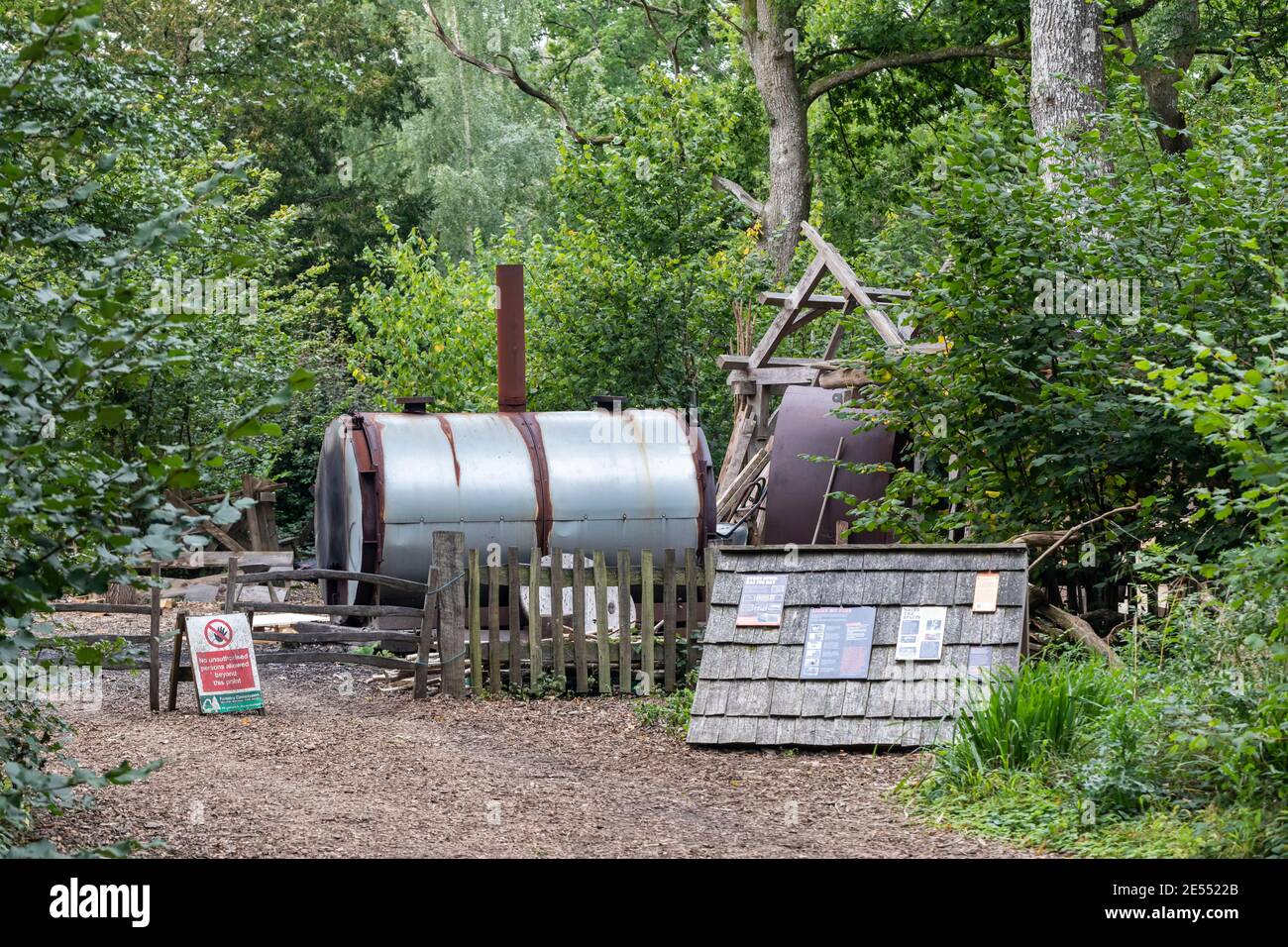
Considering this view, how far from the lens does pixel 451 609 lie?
11.0 m

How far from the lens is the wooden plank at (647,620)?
11023 millimetres

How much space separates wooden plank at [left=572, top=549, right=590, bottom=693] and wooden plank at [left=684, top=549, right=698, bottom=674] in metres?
0.83

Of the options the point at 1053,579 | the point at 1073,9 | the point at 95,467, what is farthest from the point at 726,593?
the point at 1073,9

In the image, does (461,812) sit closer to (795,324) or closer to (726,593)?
(726,593)

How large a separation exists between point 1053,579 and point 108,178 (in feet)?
24.1

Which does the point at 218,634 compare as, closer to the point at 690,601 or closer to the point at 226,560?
the point at 690,601

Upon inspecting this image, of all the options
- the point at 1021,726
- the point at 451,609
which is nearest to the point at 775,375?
the point at 451,609

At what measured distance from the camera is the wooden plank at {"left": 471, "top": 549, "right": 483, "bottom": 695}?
1093 centimetres

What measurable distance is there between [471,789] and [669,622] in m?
3.71

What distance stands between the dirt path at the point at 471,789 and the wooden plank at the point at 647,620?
1.93 ft

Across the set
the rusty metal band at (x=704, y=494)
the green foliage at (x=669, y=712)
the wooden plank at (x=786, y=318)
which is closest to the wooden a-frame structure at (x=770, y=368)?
the wooden plank at (x=786, y=318)

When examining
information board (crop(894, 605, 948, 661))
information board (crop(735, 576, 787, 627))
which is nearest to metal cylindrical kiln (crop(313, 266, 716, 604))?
information board (crop(735, 576, 787, 627))

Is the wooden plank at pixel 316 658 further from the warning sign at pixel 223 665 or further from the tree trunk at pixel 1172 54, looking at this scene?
the tree trunk at pixel 1172 54

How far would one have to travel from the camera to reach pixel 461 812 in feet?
23.3
